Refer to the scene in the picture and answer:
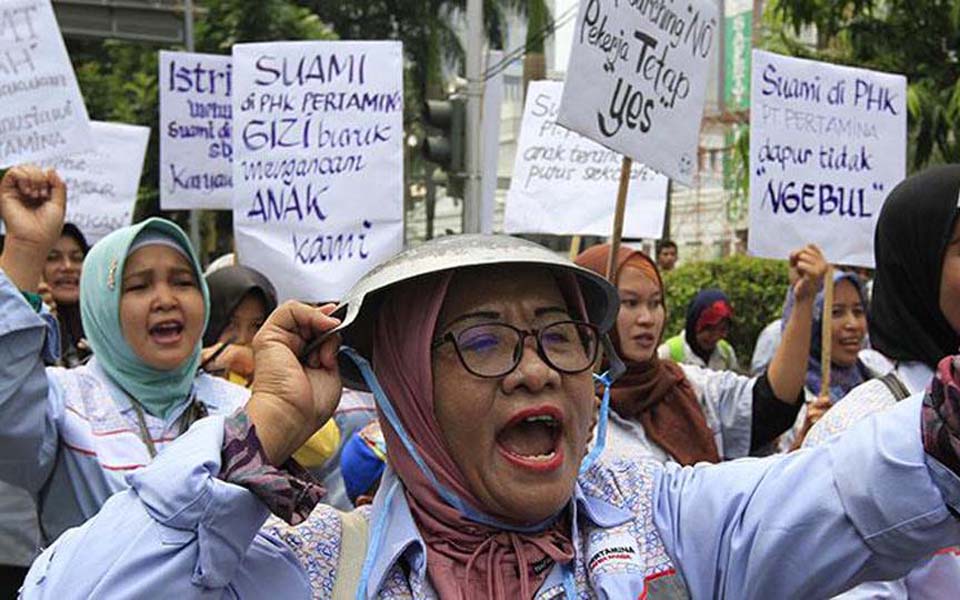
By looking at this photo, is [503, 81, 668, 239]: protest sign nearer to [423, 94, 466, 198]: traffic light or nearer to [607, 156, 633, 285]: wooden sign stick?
[607, 156, 633, 285]: wooden sign stick

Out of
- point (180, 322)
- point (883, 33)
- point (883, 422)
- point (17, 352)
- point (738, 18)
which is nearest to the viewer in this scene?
point (883, 422)

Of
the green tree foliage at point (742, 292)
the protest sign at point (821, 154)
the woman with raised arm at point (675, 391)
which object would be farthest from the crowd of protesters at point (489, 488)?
the green tree foliage at point (742, 292)

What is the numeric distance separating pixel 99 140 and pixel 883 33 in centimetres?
672

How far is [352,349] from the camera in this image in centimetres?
240

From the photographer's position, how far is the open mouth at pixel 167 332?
407 centimetres

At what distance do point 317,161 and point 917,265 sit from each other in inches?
141

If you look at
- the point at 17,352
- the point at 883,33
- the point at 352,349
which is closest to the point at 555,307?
the point at 352,349

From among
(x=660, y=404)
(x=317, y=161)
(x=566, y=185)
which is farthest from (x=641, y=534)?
(x=566, y=185)

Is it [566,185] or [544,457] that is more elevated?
[566,185]

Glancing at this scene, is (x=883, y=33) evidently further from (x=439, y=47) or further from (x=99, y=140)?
(x=439, y=47)

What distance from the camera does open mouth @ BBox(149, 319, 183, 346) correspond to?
4.07 m

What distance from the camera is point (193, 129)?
7.98 meters

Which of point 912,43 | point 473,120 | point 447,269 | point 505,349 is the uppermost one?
point 912,43

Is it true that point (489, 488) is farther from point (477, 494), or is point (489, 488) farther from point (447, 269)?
point (447, 269)
